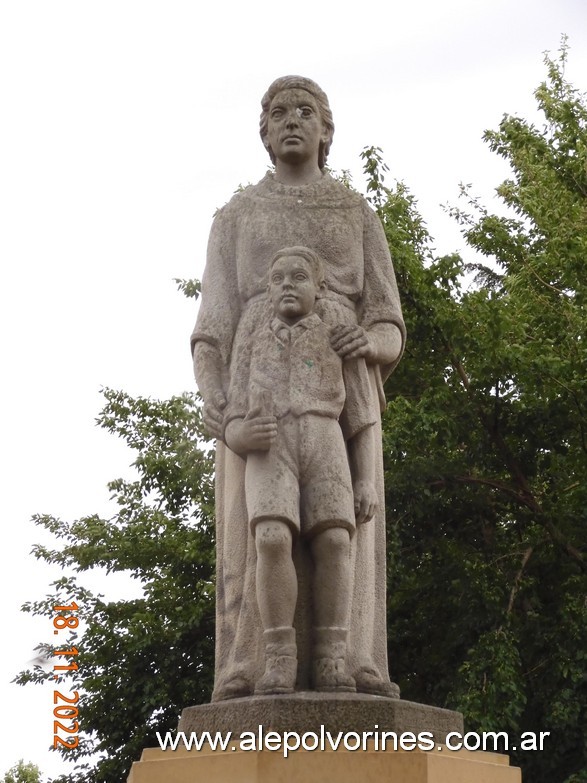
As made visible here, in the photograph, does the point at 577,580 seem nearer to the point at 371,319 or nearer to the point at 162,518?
the point at 162,518

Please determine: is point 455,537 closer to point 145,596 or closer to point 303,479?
point 145,596

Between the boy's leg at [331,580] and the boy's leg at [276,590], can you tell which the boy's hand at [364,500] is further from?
the boy's leg at [276,590]

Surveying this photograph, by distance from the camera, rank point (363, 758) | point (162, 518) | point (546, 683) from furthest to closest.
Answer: point (162, 518) → point (546, 683) → point (363, 758)

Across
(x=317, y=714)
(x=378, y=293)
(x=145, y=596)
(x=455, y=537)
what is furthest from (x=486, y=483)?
(x=317, y=714)

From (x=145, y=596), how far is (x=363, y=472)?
1032cm

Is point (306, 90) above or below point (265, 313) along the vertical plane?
above

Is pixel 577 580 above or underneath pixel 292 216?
above

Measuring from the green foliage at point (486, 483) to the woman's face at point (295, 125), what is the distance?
6896mm

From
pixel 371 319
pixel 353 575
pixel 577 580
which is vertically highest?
pixel 577 580

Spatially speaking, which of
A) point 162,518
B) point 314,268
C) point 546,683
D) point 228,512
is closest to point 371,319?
point 314,268

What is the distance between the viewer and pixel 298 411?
254 inches

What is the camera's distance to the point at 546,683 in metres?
13.2

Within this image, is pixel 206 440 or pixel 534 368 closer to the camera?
pixel 534 368

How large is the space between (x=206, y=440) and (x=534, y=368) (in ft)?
15.7
